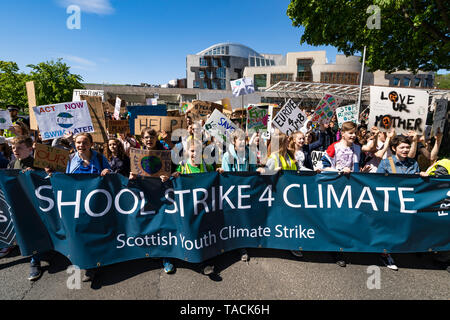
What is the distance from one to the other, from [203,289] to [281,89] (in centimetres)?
2387

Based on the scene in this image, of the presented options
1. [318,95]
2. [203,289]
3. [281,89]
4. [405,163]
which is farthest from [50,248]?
[318,95]

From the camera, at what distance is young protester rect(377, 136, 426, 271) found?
3160 millimetres

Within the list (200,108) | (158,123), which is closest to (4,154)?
(158,123)

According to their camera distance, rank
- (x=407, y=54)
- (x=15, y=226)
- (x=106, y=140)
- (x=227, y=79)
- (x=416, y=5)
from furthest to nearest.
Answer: (x=227, y=79), (x=407, y=54), (x=416, y=5), (x=106, y=140), (x=15, y=226)

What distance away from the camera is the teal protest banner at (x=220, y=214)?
2.82m

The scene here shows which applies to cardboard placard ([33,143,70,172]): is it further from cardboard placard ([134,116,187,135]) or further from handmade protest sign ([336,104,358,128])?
handmade protest sign ([336,104,358,128])

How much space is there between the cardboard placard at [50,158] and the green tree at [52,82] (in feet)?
73.4

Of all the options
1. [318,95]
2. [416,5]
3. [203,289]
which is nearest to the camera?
[203,289]

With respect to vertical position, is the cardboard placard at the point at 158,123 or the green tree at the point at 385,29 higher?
the green tree at the point at 385,29

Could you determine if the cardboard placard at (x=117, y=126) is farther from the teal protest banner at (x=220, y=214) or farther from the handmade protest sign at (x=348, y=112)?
the handmade protest sign at (x=348, y=112)

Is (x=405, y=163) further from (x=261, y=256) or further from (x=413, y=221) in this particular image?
(x=261, y=256)

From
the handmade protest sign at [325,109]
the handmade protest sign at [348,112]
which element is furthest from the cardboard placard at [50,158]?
the handmade protest sign at [348,112]

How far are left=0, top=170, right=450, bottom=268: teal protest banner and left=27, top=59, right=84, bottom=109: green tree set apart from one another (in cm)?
2257

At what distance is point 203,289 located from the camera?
2.67 meters
